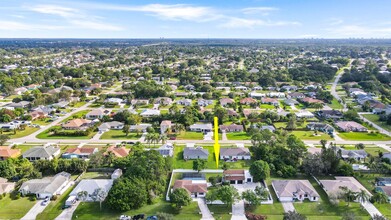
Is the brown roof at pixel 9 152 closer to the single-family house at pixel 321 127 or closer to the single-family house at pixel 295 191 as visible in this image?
the single-family house at pixel 295 191

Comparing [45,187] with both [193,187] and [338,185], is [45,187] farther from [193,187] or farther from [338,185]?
[338,185]

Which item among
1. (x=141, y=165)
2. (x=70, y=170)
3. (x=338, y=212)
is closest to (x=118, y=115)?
(x=70, y=170)

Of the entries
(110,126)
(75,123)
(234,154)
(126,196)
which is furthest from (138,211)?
(75,123)

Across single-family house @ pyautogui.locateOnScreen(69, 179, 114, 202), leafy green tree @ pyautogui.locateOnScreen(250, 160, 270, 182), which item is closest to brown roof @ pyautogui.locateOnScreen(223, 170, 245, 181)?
leafy green tree @ pyautogui.locateOnScreen(250, 160, 270, 182)

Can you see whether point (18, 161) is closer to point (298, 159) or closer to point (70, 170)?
point (70, 170)

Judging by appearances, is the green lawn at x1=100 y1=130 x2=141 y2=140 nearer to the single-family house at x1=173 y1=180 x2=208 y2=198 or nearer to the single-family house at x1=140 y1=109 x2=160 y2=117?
the single-family house at x1=140 y1=109 x2=160 y2=117
